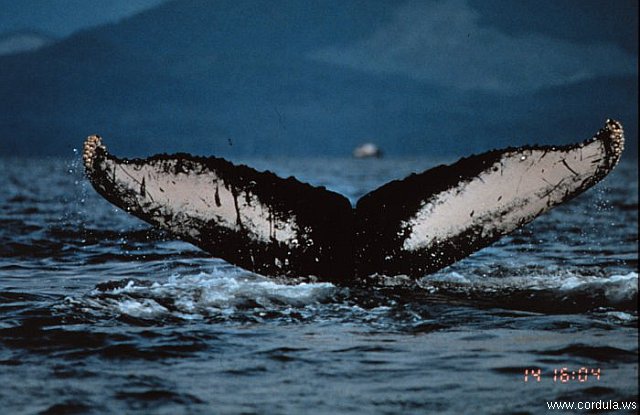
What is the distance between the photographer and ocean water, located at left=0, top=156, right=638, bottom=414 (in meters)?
4.73

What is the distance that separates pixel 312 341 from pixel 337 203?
1034 millimetres

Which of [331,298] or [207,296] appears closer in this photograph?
[331,298]

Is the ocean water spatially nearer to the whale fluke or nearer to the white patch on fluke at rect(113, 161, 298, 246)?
the whale fluke

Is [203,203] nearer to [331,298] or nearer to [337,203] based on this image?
[337,203]

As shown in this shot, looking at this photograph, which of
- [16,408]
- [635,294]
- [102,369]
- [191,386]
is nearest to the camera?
[16,408]

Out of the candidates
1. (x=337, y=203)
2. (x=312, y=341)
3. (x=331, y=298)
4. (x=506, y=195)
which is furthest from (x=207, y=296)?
(x=506, y=195)

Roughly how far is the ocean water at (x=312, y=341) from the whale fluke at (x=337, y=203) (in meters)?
0.38

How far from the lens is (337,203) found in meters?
6.54

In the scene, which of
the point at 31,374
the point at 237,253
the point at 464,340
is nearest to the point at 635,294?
the point at 464,340

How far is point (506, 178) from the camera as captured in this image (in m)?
6.45

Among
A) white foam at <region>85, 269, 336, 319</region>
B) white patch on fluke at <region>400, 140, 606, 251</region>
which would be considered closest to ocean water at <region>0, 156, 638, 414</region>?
white foam at <region>85, 269, 336, 319</region>

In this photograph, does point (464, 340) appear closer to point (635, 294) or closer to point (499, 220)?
point (499, 220)

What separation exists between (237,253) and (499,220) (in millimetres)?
1633

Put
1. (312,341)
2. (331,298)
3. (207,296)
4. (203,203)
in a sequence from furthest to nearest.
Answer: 1. (207,296)
2. (331,298)
3. (203,203)
4. (312,341)
